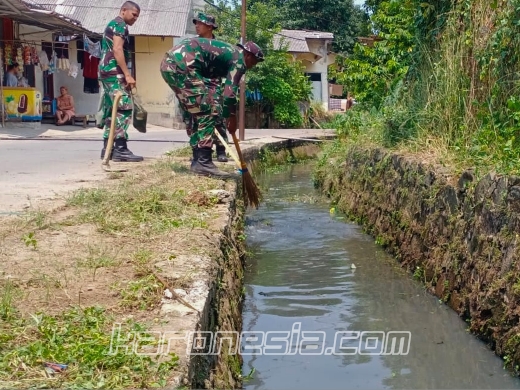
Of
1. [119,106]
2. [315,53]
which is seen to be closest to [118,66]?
[119,106]

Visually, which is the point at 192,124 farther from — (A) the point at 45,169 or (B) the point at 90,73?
(B) the point at 90,73

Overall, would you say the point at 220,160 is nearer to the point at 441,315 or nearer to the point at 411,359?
the point at 441,315

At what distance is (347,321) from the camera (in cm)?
514

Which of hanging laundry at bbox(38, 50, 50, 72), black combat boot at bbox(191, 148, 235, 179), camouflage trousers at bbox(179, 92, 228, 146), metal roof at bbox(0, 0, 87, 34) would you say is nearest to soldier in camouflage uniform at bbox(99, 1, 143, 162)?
camouflage trousers at bbox(179, 92, 228, 146)

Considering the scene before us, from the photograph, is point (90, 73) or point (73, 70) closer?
point (73, 70)

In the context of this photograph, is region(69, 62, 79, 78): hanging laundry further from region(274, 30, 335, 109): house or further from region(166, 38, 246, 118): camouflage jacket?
region(274, 30, 335, 109): house

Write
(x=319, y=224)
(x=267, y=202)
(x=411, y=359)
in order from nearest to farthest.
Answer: (x=411, y=359)
(x=319, y=224)
(x=267, y=202)

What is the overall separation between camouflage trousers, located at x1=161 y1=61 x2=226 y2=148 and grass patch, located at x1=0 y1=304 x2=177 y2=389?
4.52 meters

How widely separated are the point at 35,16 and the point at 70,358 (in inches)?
613

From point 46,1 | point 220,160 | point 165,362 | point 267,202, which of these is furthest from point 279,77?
point 165,362

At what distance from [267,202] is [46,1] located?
18.0m

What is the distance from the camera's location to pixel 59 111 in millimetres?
20078

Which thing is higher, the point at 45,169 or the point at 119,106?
the point at 119,106

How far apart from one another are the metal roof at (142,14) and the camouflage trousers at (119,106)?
14925 millimetres
